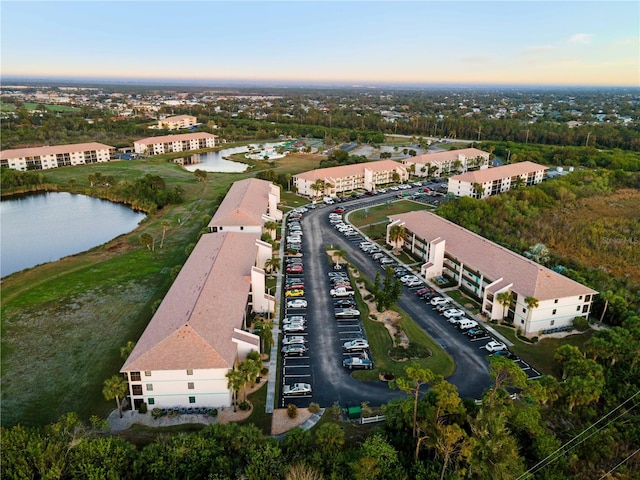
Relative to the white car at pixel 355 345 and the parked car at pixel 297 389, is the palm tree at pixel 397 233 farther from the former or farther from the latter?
the parked car at pixel 297 389

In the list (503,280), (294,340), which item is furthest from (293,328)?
(503,280)

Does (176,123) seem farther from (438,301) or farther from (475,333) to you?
(475,333)

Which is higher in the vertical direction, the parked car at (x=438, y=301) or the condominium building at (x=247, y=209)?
the condominium building at (x=247, y=209)

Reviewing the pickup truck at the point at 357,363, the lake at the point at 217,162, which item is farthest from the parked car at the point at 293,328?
the lake at the point at 217,162

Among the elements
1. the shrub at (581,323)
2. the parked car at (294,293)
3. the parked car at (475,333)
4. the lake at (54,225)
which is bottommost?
the lake at (54,225)

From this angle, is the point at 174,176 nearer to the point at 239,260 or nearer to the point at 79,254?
the point at 79,254

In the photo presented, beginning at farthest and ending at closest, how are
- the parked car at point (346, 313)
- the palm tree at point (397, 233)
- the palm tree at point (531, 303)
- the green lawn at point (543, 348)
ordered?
the palm tree at point (397, 233) < the parked car at point (346, 313) < the palm tree at point (531, 303) < the green lawn at point (543, 348)

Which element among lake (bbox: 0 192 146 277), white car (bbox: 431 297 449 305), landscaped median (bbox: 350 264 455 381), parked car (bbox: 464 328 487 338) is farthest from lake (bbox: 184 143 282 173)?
parked car (bbox: 464 328 487 338)
